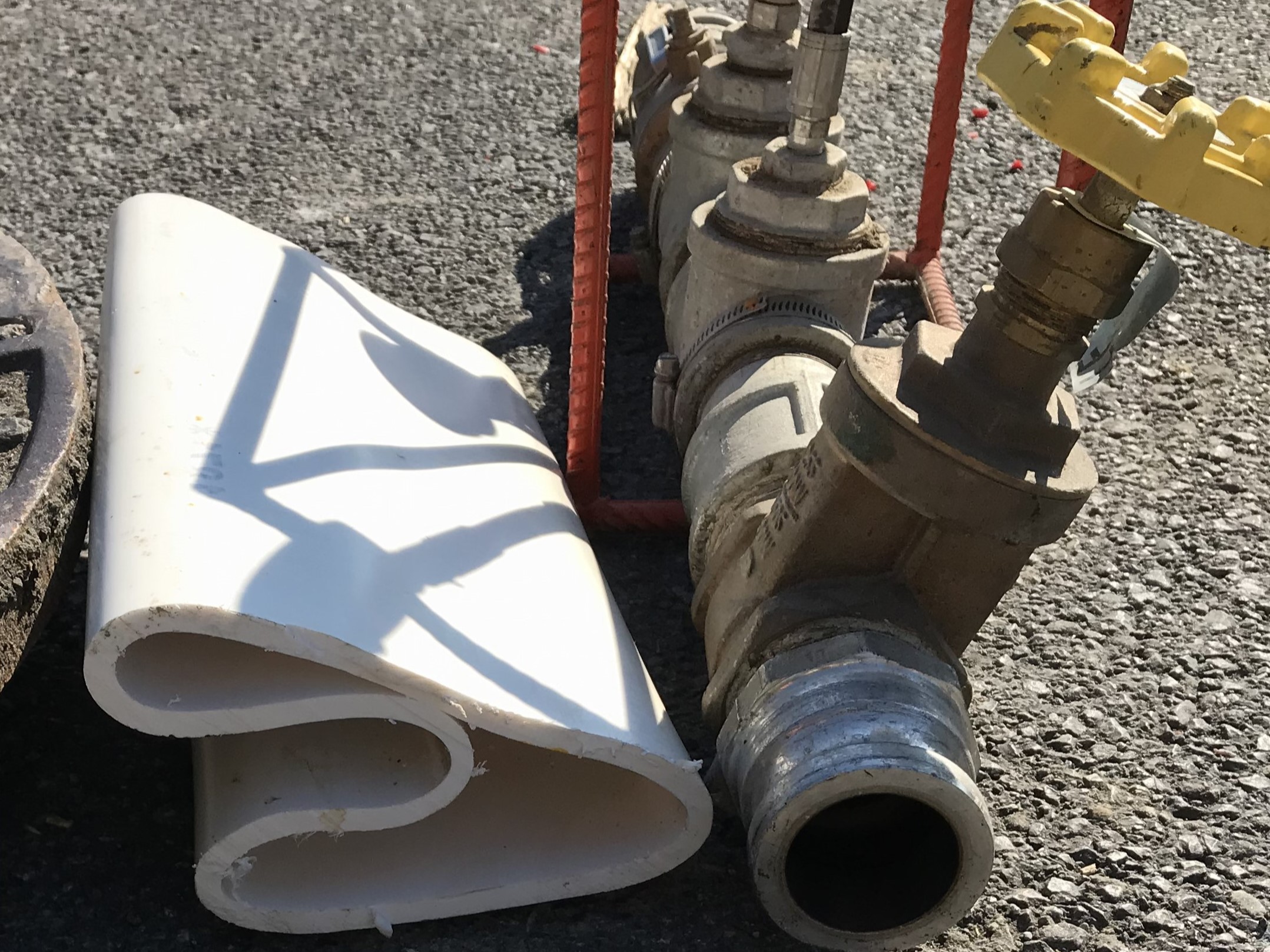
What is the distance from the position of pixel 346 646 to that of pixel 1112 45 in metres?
1.73

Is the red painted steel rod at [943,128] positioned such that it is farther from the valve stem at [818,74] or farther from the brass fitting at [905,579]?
the brass fitting at [905,579]

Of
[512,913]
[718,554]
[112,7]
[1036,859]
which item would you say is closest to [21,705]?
[512,913]

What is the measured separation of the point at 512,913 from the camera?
1783 millimetres

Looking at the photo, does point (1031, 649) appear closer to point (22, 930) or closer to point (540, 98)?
point (22, 930)

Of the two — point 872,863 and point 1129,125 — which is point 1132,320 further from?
point 872,863

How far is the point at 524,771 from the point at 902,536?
64cm

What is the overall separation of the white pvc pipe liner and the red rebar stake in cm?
120

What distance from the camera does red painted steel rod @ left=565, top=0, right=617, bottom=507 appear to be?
2105mm

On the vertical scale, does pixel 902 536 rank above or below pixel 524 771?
above

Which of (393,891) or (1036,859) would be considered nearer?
(393,891)

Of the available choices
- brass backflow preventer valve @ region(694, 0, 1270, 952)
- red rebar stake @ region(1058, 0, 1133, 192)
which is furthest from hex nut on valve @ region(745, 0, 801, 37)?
brass backflow preventer valve @ region(694, 0, 1270, 952)

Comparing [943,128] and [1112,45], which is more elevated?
[1112,45]

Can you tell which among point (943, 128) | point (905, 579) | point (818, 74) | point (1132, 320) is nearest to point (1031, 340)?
point (905, 579)

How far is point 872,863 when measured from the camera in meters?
1.74
